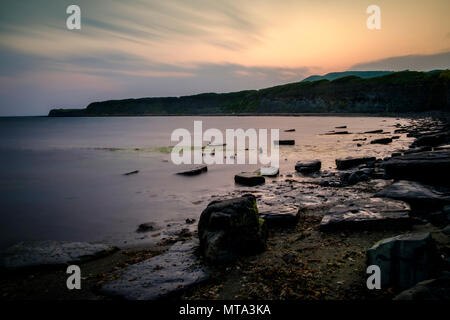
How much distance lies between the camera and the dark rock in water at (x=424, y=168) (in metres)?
6.41

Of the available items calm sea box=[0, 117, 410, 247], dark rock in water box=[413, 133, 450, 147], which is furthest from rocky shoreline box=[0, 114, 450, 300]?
dark rock in water box=[413, 133, 450, 147]

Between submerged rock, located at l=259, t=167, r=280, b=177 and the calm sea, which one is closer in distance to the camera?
the calm sea

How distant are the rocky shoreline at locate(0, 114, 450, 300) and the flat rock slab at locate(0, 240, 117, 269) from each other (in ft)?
0.18

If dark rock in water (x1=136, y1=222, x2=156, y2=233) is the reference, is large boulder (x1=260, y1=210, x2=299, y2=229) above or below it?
above

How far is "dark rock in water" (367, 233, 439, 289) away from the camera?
283 cm

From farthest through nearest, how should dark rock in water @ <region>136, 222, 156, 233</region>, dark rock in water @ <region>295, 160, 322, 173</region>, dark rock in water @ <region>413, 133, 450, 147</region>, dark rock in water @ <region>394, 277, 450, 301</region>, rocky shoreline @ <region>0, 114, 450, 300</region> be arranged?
1. dark rock in water @ <region>413, 133, 450, 147</region>
2. dark rock in water @ <region>295, 160, 322, 173</region>
3. dark rock in water @ <region>136, 222, 156, 233</region>
4. rocky shoreline @ <region>0, 114, 450, 300</region>
5. dark rock in water @ <region>394, 277, 450, 301</region>

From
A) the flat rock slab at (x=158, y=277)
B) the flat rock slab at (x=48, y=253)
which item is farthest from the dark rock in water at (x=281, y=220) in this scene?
the flat rock slab at (x=48, y=253)

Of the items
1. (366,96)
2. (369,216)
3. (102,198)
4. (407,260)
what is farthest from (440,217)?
(366,96)

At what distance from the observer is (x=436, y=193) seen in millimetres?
5594

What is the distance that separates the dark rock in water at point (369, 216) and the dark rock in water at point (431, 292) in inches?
87.4

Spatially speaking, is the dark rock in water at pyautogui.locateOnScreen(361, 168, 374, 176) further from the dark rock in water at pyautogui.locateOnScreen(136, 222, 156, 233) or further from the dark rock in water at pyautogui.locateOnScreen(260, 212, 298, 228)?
the dark rock in water at pyautogui.locateOnScreen(136, 222, 156, 233)

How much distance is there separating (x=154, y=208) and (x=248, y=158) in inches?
319

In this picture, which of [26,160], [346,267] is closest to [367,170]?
[346,267]
